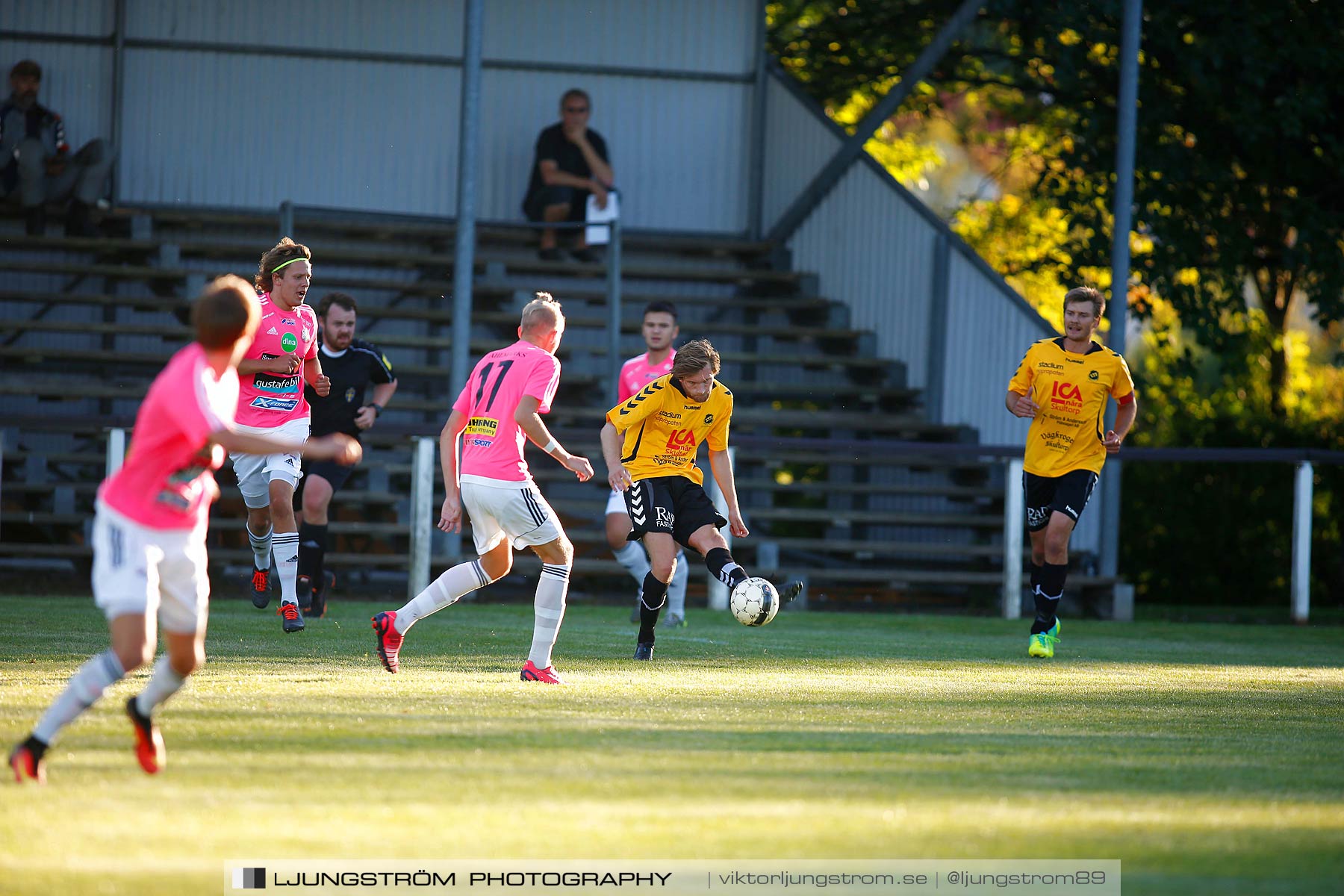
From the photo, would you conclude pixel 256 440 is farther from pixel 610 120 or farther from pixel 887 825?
pixel 610 120

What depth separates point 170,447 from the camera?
17.1 feet

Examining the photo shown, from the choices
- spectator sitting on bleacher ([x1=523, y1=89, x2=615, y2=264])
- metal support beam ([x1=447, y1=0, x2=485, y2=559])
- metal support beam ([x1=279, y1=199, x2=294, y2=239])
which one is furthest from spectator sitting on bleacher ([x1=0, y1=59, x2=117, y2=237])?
metal support beam ([x1=447, y1=0, x2=485, y2=559])

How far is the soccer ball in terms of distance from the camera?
8406mm

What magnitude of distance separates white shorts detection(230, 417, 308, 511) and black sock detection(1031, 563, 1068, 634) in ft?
15.6

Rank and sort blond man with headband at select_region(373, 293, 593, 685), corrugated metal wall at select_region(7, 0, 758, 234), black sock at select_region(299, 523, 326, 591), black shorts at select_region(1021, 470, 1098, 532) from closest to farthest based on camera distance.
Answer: blond man with headband at select_region(373, 293, 593, 685), black shorts at select_region(1021, 470, 1098, 532), black sock at select_region(299, 523, 326, 591), corrugated metal wall at select_region(7, 0, 758, 234)

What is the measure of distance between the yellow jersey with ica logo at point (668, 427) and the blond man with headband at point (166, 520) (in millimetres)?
3718

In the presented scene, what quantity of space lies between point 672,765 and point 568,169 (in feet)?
46.3

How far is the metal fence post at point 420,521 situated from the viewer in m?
13.2

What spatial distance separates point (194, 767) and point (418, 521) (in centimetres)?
814

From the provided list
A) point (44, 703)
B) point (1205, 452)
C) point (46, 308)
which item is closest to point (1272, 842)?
point (44, 703)

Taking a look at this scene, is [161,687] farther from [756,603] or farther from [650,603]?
[650,603]

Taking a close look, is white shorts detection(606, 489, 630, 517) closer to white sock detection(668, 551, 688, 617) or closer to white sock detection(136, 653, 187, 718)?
white sock detection(668, 551, 688, 617)

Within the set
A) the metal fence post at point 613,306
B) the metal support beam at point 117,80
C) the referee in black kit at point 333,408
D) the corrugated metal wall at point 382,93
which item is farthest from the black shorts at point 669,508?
the metal support beam at point 117,80

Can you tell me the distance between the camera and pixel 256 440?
5.26 meters
